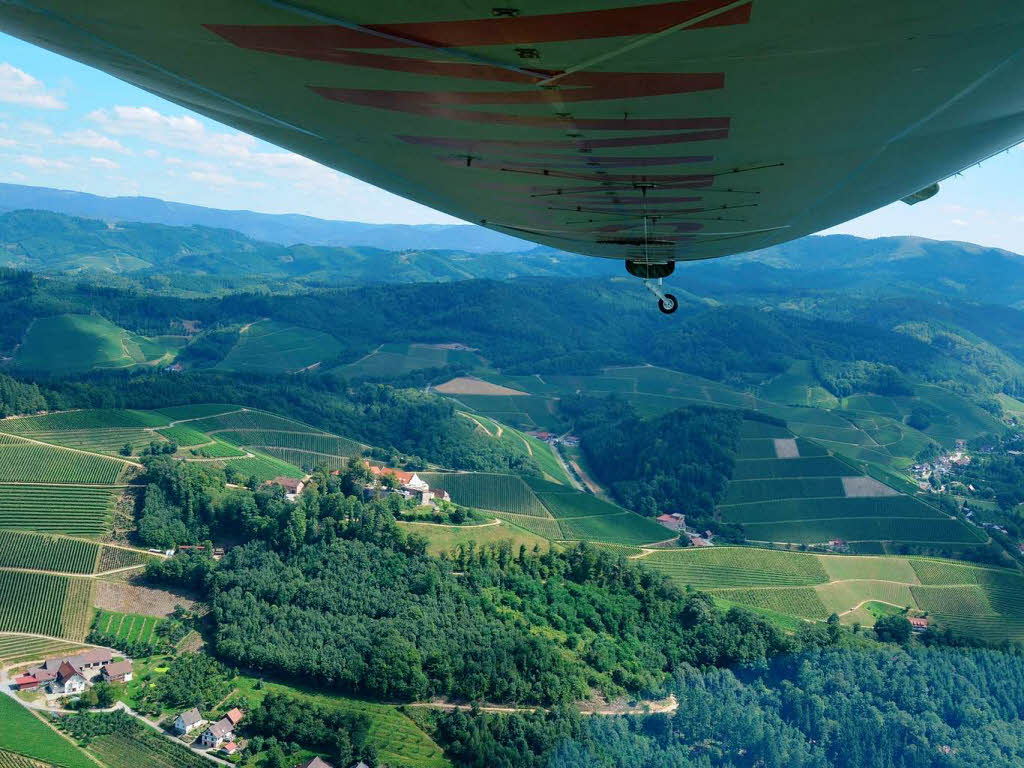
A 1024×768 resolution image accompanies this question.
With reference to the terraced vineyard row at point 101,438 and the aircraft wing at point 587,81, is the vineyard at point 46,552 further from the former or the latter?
the aircraft wing at point 587,81

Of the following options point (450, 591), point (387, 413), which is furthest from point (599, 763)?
point (387, 413)

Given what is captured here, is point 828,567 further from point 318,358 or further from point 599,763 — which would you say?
point 318,358

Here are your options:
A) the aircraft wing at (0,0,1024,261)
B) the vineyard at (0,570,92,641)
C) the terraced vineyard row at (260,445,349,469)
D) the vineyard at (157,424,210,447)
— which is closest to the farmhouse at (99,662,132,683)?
the vineyard at (0,570,92,641)

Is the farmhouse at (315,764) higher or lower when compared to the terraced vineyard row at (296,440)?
lower

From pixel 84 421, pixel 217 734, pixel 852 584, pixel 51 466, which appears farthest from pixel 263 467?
pixel 852 584

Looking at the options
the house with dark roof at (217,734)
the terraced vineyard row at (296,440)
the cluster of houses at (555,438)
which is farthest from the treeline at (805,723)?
the cluster of houses at (555,438)

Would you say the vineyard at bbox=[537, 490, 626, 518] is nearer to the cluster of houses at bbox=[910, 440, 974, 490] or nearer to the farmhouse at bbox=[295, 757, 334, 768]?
the farmhouse at bbox=[295, 757, 334, 768]

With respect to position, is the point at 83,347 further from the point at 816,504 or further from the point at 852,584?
the point at 852,584
